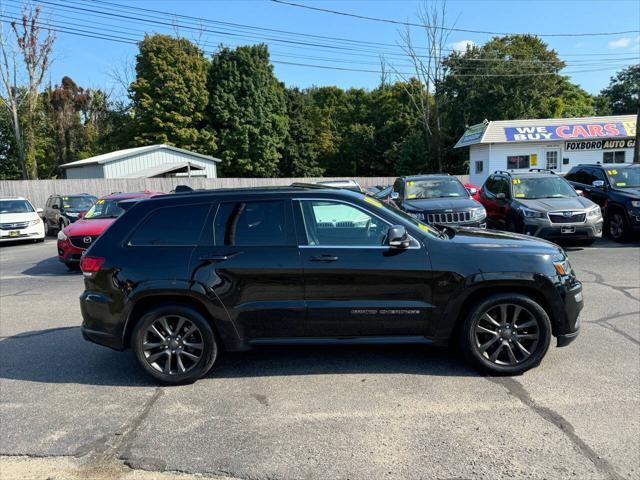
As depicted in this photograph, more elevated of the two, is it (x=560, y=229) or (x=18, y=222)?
(x=18, y=222)

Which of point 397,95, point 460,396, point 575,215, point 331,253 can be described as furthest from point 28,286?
point 397,95

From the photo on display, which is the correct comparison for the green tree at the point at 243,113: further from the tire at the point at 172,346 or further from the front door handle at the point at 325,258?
the front door handle at the point at 325,258

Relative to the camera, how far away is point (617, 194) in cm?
1216

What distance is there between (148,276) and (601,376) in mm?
4150

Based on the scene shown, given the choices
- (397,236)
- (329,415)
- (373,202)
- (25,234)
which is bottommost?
(329,415)

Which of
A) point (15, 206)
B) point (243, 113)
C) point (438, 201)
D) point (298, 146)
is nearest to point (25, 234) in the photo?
point (15, 206)

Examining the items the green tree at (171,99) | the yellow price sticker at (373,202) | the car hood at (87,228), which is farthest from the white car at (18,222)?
the green tree at (171,99)

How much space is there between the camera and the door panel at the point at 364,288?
4.33 metres

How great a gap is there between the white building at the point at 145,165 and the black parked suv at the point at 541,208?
23954mm

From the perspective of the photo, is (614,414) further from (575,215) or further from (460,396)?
(575,215)

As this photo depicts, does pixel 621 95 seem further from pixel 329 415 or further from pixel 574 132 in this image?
pixel 329 415

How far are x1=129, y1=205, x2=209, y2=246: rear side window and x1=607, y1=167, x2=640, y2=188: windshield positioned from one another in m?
11.9

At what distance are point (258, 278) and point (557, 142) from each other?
30.6m

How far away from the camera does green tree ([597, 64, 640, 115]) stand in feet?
182
